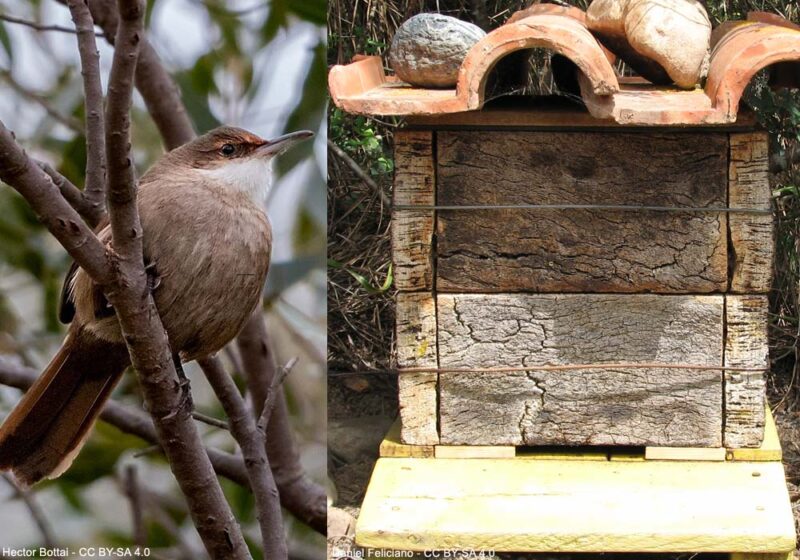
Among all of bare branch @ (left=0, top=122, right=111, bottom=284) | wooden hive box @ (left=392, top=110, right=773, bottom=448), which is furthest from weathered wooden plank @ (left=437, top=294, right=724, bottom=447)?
bare branch @ (left=0, top=122, right=111, bottom=284)

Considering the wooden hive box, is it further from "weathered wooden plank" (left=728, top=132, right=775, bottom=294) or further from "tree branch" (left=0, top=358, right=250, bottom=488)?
"tree branch" (left=0, top=358, right=250, bottom=488)

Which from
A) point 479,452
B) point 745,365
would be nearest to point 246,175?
point 479,452

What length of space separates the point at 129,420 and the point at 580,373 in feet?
2.22

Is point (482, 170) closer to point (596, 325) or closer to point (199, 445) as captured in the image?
point (596, 325)

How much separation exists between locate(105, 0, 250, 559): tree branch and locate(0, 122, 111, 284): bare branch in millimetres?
30

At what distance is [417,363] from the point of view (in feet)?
4.77

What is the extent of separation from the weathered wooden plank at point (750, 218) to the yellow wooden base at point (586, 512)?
0.27m

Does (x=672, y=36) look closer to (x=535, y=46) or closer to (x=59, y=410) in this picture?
(x=535, y=46)

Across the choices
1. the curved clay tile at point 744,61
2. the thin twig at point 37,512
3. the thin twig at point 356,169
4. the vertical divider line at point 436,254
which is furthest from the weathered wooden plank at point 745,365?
the thin twig at point 37,512

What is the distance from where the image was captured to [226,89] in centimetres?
173

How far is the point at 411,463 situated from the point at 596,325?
33cm

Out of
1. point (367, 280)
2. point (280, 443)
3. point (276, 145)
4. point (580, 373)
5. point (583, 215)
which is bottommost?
point (280, 443)

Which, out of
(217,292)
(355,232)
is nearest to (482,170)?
(355,232)

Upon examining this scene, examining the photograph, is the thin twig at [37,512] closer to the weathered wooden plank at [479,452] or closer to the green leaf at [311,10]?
the weathered wooden plank at [479,452]
